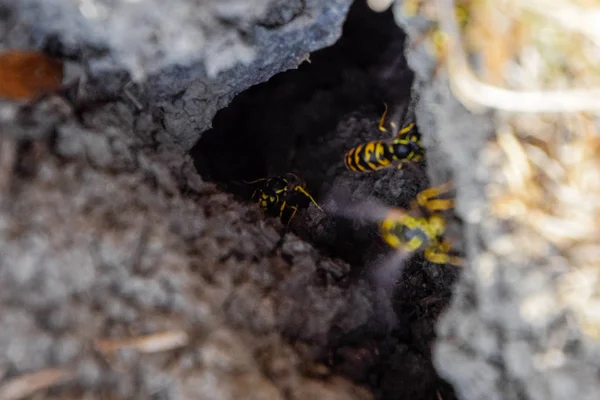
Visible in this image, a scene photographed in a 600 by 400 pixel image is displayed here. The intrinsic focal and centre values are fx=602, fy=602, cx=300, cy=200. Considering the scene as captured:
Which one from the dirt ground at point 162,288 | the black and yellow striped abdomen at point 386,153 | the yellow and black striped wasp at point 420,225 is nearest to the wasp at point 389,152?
the black and yellow striped abdomen at point 386,153

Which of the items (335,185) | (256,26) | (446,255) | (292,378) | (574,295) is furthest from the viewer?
(335,185)

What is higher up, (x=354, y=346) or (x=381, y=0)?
(x=381, y=0)

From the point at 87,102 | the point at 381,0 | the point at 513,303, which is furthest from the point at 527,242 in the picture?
the point at 87,102

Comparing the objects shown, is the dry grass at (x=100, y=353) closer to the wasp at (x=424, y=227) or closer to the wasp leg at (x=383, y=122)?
the wasp at (x=424, y=227)

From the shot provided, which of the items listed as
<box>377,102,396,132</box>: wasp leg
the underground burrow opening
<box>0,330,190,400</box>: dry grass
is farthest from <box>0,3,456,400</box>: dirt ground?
<box>377,102,396,132</box>: wasp leg

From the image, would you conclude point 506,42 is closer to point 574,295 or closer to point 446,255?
point 574,295

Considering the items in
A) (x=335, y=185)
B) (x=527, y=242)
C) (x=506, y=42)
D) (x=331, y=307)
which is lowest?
(x=335, y=185)
